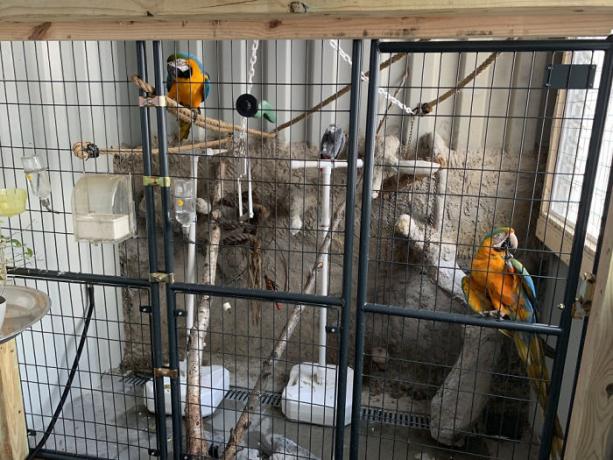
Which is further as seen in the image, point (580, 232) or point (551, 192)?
point (551, 192)

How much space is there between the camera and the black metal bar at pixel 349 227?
121cm

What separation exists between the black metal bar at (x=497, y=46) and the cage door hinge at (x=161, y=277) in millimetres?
882

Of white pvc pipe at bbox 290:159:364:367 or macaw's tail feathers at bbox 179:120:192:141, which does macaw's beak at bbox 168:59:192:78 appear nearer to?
macaw's tail feathers at bbox 179:120:192:141

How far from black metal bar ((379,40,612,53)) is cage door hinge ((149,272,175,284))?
0.88 meters

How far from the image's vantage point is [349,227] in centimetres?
131

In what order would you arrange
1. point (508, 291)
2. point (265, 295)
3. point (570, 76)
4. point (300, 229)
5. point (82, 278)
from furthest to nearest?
point (300, 229) < point (508, 291) < point (82, 278) < point (265, 295) < point (570, 76)

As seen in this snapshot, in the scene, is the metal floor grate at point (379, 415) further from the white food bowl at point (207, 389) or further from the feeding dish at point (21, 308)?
the feeding dish at point (21, 308)

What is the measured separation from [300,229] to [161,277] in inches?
38.0

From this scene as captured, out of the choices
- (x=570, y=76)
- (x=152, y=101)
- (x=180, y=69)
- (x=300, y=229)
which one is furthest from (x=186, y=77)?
(x=570, y=76)

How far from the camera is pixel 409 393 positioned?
2559 mm

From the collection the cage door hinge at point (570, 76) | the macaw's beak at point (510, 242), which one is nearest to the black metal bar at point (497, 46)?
the cage door hinge at point (570, 76)

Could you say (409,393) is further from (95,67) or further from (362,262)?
(95,67)

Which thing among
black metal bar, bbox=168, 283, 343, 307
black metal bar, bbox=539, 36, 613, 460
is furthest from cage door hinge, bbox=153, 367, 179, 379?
black metal bar, bbox=539, 36, 613, 460

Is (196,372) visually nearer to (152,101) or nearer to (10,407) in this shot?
(10,407)
